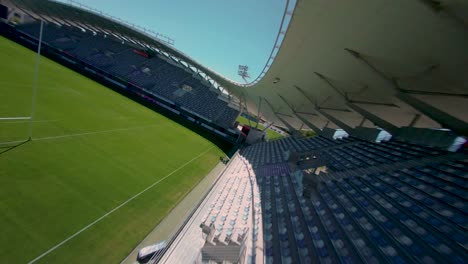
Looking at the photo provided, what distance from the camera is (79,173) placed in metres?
9.57

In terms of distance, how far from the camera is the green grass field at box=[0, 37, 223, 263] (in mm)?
6453

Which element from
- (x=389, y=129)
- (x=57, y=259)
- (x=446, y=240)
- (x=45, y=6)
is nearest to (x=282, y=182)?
(x=389, y=129)

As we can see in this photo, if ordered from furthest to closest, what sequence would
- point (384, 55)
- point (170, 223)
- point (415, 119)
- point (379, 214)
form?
point (170, 223)
point (415, 119)
point (379, 214)
point (384, 55)

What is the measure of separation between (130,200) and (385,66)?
31.0ft

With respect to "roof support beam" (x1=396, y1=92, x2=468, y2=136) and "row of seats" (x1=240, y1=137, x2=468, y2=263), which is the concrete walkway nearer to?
"row of seats" (x1=240, y1=137, x2=468, y2=263)

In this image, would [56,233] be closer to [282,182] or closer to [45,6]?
[282,182]

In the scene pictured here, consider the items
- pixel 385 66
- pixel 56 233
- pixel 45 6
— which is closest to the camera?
pixel 385 66

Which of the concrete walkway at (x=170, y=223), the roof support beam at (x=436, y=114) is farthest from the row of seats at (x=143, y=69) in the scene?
the roof support beam at (x=436, y=114)

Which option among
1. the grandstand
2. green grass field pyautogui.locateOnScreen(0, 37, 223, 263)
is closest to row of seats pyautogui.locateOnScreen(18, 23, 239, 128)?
green grass field pyautogui.locateOnScreen(0, 37, 223, 263)

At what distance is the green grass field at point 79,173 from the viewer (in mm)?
6453

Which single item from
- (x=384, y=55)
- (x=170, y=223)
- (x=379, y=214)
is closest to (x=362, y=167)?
(x=379, y=214)

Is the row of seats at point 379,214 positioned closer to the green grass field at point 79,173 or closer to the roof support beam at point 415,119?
the roof support beam at point 415,119

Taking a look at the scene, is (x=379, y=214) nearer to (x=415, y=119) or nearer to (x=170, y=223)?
(x=415, y=119)

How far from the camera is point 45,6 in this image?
3164 cm
